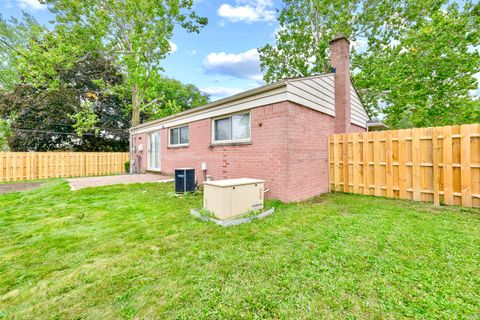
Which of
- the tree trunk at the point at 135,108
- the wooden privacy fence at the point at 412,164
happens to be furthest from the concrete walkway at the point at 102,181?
the tree trunk at the point at 135,108

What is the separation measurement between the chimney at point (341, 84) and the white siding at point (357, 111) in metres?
1.24

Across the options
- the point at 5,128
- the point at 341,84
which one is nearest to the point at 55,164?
the point at 5,128

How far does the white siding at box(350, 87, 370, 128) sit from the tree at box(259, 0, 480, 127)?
5.00m

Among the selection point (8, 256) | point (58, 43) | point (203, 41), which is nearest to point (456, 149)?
point (8, 256)

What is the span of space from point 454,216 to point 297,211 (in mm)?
2839

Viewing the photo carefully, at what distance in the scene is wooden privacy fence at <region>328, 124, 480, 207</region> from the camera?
4.37 meters

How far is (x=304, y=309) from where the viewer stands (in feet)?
5.34

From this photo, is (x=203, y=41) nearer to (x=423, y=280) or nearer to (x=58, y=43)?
(x=58, y=43)

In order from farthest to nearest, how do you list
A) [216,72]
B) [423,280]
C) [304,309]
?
[216,72]
[423,280]
[304,309]

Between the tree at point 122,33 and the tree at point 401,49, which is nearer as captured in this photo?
the tree at point 401,49

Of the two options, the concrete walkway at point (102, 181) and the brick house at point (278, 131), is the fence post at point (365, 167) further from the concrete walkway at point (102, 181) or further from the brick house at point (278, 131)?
the concrete walkway at point (102, 181)

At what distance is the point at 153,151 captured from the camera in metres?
11.5

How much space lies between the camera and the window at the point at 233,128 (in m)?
5.93

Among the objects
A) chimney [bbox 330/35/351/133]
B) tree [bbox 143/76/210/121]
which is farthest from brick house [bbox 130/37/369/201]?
tree [bbox 143/76/210/121]
